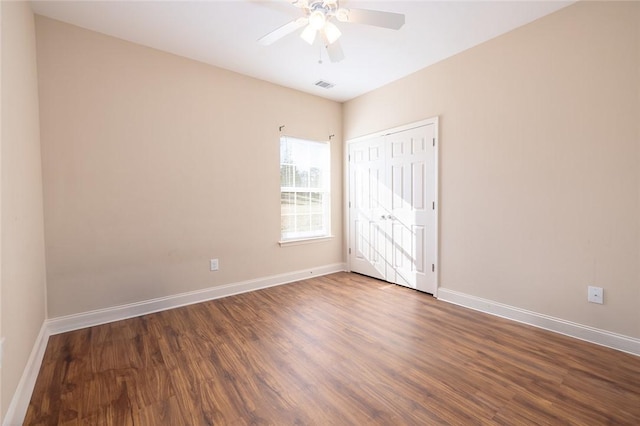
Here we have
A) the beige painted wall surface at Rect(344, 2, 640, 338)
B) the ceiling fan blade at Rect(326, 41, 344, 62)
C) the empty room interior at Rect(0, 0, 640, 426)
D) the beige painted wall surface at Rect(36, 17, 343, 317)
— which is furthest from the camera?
the beige painted wall surface at Rect(36, 17, 343, 317)

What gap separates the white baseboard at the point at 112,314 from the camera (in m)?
1.59

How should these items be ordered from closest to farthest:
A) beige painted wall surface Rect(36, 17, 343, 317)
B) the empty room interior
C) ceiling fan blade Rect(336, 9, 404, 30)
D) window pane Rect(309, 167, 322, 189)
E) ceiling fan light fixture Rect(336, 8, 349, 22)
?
1. the empty room interior
2. ceiling fan blade Rect(336, 9, 404, 30)
3. ceiling fan light fixture Rect(336, 8, 349, 22)
4. beige painted wall surface Rect(36, 17, 343, 317)
5. window pane Rect(309, 167, 322, 189)

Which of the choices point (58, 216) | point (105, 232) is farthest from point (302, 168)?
point (58, 216)

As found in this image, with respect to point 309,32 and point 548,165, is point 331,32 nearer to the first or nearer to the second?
point 309,32

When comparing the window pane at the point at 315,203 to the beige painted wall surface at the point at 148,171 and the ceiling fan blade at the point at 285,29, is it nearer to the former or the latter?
the beige painted wall surface at the point at 148,171

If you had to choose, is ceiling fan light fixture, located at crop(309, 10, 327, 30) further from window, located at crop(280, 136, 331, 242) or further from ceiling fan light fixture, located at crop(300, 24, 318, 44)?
window, located at crop(280, 136, 331, 242)

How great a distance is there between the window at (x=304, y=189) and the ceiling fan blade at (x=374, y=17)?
2.18 m

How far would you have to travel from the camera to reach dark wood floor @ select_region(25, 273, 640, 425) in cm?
154

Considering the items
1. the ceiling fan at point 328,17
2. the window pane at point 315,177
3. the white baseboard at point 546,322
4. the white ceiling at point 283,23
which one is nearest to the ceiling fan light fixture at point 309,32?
the ceiling fan at point 328,17

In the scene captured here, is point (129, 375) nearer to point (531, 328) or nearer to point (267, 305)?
point (267, 305)

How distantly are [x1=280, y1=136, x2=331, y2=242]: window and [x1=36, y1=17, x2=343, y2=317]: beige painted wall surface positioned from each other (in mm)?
194

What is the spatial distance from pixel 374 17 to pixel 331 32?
333mm

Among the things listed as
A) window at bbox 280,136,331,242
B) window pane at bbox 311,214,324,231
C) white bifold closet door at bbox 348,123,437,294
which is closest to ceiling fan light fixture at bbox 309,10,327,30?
white bifold closet door at bbox 348,123,437,294

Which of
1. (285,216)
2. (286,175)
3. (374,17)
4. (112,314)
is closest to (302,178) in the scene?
(286,175)
